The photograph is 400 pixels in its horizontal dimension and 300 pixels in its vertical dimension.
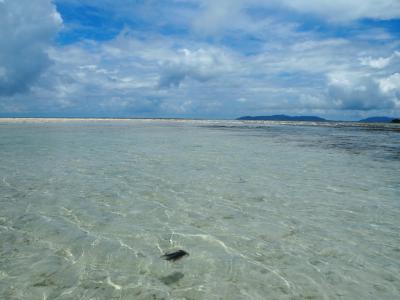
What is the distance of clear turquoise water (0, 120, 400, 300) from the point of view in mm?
4691

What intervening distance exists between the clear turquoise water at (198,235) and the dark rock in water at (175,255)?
0.48 feet

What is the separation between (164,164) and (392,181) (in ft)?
31.8

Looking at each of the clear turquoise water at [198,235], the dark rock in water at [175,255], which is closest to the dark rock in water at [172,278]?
the clear turquoise water at [198,235]

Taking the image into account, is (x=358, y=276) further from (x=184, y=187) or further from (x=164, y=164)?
(x=164, y=164)

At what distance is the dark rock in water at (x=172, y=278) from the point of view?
480cm

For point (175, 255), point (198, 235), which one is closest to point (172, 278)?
point (175, 255)

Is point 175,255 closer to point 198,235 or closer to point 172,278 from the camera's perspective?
point 172,278

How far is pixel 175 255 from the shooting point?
5.71 meters

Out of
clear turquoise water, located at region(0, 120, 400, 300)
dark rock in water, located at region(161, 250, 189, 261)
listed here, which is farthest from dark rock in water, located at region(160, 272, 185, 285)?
dark rock in water, located at region(161, 250, 189, 261)

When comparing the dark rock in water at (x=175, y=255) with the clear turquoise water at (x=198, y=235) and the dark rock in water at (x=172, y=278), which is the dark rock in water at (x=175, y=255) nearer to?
the clear turquoise water at (x=198, y=235)

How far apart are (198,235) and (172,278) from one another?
1.80 m

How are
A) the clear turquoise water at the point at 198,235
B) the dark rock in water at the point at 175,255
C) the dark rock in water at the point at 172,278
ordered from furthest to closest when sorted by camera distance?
the dark rock in water at the point at 175,255
the dark rock in water at the point at 172,278
the clear turquoise water at the point at 198,235

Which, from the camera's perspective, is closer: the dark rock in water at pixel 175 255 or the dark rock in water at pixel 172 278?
the dark rock in water at pixel 172 278

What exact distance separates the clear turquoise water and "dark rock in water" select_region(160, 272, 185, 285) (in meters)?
0.03
